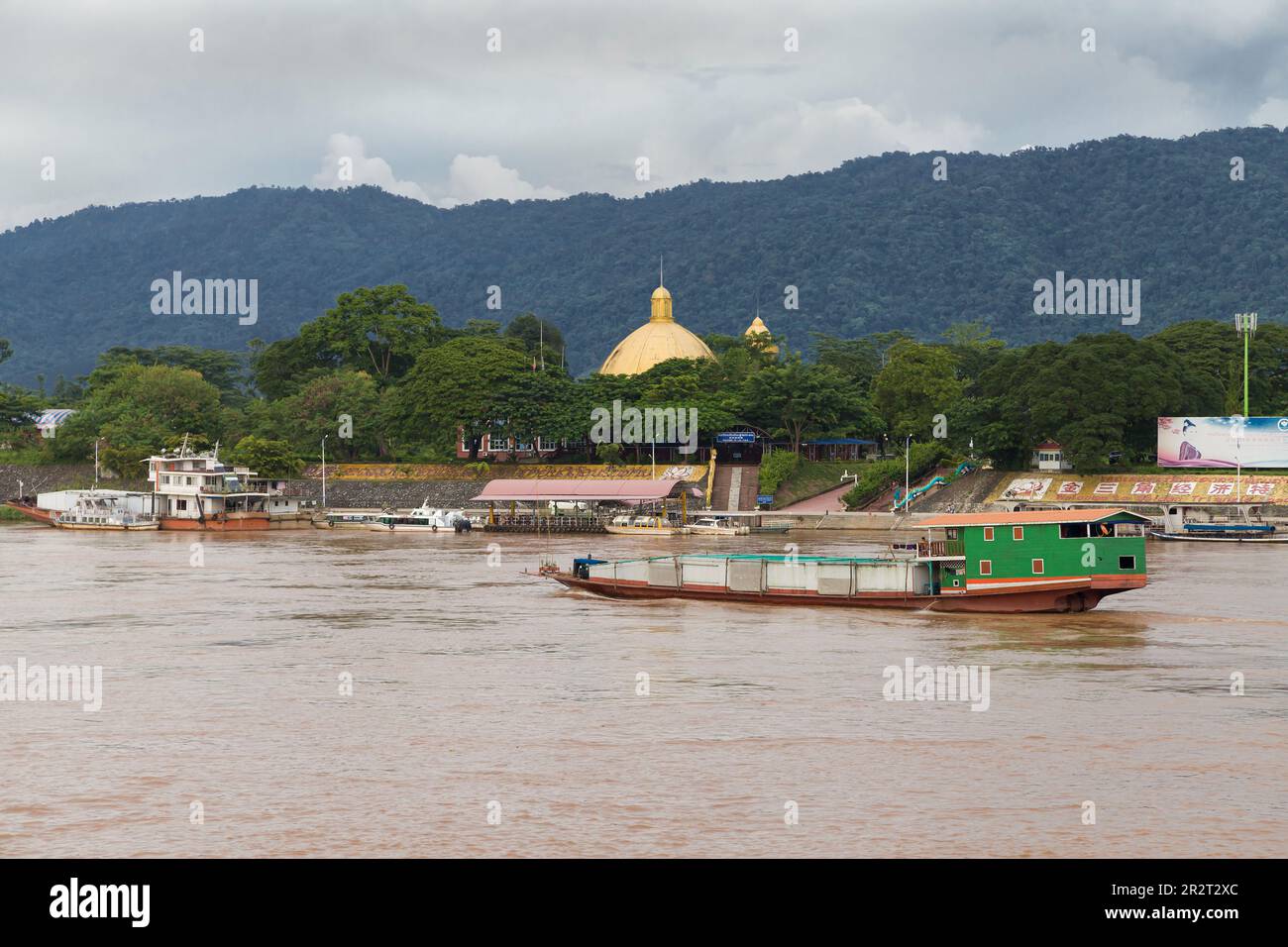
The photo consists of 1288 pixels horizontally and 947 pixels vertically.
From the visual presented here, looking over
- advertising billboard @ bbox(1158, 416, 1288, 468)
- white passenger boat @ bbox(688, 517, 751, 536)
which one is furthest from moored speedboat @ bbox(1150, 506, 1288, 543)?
white passenger boat @ bbox(688, 517, 751, 536)

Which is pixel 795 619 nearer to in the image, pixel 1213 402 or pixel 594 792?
pixel 594 792

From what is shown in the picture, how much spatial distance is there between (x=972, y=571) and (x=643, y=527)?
1895 inches

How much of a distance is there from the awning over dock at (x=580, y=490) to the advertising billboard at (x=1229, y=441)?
34.3m

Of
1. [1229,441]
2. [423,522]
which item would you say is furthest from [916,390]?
[423,522]

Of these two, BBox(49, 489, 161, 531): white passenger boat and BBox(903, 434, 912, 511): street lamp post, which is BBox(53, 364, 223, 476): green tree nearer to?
BBox(49, 489, 161, 531): white passenger boat

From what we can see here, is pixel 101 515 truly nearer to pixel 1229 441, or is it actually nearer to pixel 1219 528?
pixel 1219 528

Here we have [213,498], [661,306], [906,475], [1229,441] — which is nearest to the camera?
[1229,441]

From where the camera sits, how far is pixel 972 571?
51938 mm

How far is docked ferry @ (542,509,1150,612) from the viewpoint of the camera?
5081 cm

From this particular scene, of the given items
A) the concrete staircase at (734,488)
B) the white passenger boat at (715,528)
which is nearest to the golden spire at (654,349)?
the concrete staircase at (734,488)

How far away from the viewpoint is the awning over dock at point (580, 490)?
111 m

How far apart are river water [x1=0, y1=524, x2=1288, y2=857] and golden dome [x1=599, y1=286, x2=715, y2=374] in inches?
3627

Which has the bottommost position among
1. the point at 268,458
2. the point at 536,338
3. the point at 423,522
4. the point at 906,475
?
the point at 423,522

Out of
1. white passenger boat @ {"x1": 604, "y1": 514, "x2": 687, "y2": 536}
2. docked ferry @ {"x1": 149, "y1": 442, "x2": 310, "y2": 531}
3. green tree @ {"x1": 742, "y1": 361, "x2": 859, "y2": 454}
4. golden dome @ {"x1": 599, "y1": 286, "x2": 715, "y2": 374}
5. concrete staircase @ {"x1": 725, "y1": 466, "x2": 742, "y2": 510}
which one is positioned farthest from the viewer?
golden dome @ {"x1": 599, "y1": 286, "x2": 715, "y2": 374}
